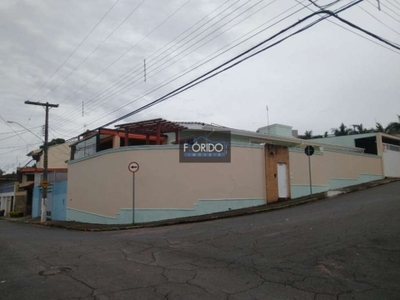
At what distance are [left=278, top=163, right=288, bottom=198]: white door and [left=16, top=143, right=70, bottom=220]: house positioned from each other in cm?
1717

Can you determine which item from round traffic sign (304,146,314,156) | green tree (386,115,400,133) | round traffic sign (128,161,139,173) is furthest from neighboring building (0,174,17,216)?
green tree (386,115,400,133)

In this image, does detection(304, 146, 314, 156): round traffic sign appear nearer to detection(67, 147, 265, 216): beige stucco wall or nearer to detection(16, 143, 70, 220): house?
detection(67, 147, 265, 216): beige stucco wall

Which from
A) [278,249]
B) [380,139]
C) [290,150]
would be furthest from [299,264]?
[380,139]

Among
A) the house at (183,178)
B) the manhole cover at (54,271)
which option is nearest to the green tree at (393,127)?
the house at (183,178)

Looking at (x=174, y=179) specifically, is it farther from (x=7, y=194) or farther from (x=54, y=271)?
(x=7, y=194)

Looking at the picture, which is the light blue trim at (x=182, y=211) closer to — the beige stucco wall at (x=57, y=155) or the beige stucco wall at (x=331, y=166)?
the beige stucco wall at (x=331, y=166)

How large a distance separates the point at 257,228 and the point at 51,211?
21.8 meters

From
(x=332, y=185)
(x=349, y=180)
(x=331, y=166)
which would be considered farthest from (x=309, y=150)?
(x=349, y=180)

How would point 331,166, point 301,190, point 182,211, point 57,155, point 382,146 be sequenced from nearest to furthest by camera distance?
point 182,211 < point 301,190 < point 331,166 < point 382,146 < point 57,155

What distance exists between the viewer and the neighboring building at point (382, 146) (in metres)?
27.7

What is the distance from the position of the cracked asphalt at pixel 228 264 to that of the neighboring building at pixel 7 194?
37.4 m

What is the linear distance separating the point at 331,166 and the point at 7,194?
1672 inches

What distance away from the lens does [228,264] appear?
23.3 feet

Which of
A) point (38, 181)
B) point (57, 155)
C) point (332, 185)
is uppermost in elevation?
point (57, 155)
